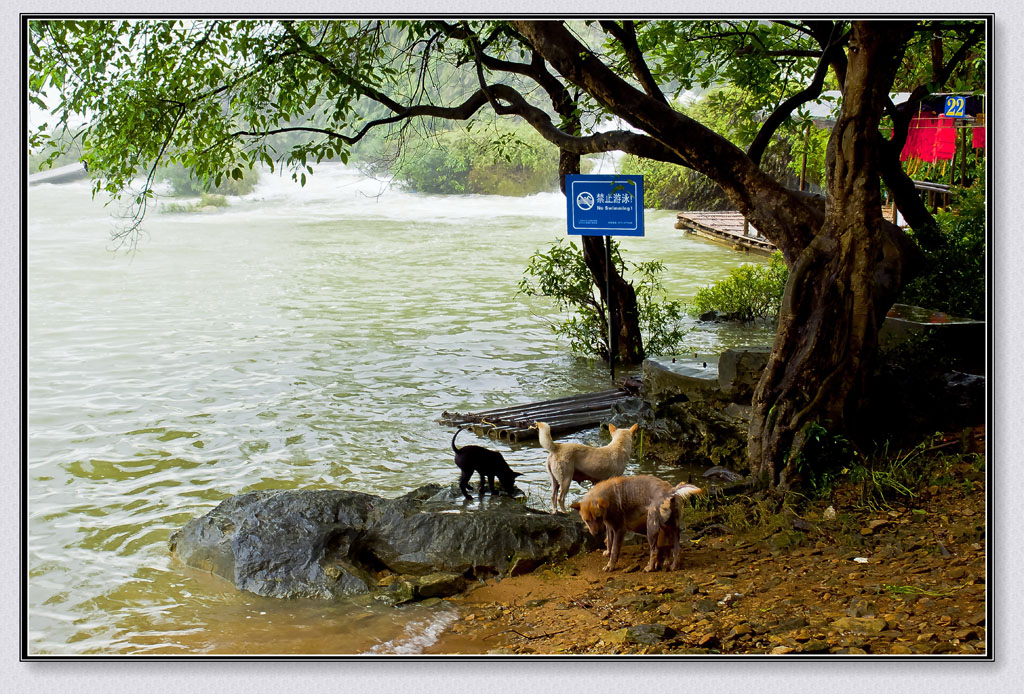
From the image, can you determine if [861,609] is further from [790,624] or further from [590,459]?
[590,459]

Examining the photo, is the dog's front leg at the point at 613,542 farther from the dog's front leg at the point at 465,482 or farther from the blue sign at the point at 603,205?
the blue sign at the point at 603,205

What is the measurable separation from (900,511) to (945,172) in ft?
32.5

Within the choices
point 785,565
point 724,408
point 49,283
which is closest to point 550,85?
point 724,408

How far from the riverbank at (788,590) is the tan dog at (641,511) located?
16cm

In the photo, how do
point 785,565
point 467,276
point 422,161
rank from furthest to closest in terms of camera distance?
point 467,276
point 422,161
point 785,565

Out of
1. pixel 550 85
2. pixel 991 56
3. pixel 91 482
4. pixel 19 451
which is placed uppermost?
pixel 550 85

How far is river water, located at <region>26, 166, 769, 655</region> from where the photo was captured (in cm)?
532

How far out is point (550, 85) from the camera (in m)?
10.4

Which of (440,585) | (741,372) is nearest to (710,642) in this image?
(440,585)

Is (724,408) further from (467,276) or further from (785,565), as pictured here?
(467,276)

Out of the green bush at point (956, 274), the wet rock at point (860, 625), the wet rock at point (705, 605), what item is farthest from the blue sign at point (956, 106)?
the wet rock at point (705, 605)

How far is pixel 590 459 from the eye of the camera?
6.36m

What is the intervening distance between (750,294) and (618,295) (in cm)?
399

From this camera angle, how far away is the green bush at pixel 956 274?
9.37m
